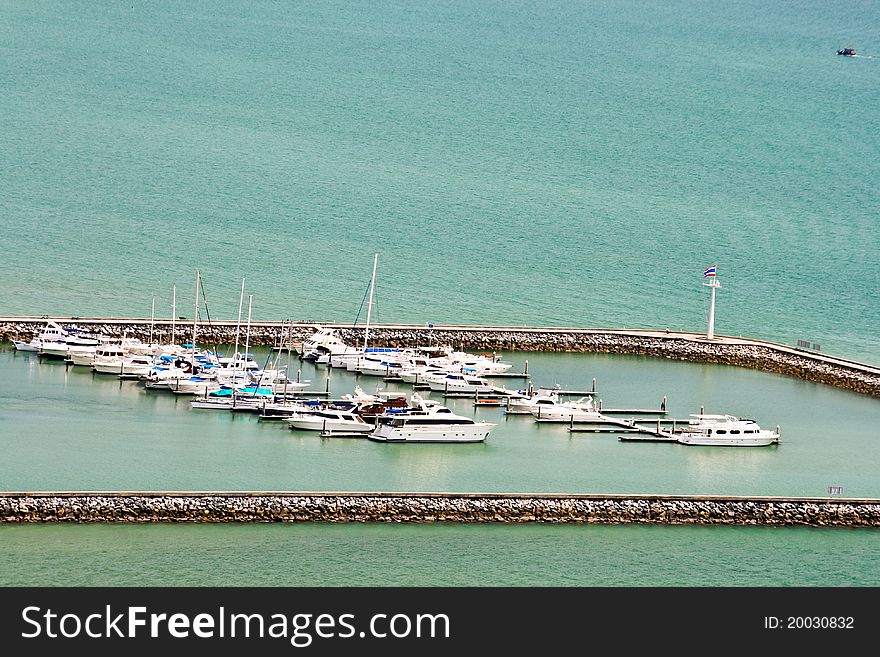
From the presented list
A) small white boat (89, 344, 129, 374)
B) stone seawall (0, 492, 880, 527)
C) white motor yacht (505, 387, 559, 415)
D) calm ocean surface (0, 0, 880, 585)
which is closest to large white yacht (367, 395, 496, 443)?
calm ocean surface (0, 0, 880, 585)

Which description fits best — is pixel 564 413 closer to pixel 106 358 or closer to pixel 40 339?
pixel 106 358

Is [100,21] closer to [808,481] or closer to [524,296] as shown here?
[524,296]

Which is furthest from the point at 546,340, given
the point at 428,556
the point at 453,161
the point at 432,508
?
the point at 453,161

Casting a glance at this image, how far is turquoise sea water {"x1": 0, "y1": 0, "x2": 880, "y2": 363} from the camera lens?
208 ft

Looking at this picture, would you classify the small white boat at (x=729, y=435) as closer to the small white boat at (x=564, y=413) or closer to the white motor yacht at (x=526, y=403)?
the small white boat at (x=564, y=413)

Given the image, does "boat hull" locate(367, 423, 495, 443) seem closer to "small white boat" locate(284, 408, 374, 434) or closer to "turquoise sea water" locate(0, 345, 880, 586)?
"turquoise sea water" locate(0, 345, 880, 586)

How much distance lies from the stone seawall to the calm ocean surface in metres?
0.44

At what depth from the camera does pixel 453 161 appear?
8381cm

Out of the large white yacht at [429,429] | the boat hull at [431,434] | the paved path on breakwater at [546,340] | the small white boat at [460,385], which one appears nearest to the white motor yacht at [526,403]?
the small white boat at [460,385]

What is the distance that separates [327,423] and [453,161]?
42.8 m

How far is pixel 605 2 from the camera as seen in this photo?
119 metres

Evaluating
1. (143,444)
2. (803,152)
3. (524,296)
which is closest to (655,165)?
(803,152)

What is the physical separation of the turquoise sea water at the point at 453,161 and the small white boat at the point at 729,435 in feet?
51.1

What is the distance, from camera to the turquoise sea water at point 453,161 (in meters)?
63.4
